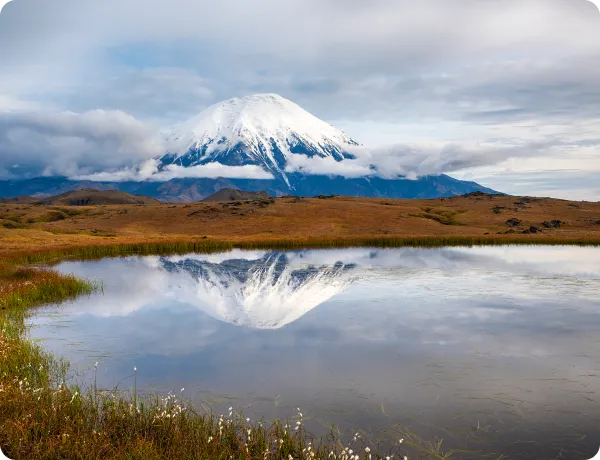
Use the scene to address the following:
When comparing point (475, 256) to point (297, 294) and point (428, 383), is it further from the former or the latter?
point (428, 383)

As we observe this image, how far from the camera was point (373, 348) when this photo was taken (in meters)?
22.9

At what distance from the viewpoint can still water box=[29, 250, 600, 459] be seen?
49.7ft

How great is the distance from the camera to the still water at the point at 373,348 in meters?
15.2

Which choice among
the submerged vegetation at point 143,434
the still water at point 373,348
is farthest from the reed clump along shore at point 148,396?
the still water at point 373,348

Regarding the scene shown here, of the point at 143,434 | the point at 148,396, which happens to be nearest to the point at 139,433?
the point at 143,434

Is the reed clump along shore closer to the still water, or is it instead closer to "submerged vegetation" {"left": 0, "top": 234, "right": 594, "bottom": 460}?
"submerged vegetation" {"left": 0, "top": 234, "right": 594, "bottom": 460}

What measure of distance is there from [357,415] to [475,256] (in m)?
51.8

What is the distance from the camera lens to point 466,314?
97.8 ft

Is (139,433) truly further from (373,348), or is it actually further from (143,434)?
(373,348)

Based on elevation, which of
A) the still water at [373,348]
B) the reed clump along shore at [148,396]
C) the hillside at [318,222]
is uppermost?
the hillside at [318,222]

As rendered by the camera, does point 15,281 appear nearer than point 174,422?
No

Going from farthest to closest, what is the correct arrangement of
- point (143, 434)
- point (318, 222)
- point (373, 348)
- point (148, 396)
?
point (318, 222)
point (373, 348)
point (148, 396)
point (143, 434)

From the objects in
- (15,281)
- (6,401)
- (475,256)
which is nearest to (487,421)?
(6,401)

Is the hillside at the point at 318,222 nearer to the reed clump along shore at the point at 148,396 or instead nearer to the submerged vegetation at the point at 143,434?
the reed clump along shore at the point at 148,396
